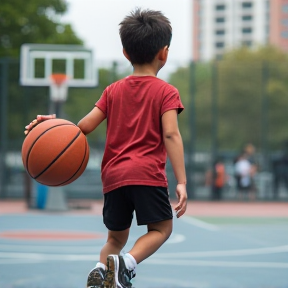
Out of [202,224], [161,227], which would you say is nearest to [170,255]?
[161,227]

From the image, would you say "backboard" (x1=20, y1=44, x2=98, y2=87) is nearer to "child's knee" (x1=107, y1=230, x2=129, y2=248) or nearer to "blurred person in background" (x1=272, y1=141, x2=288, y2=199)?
"blurred person in background" (x1=272, y1=141, x2=288, y2=199)

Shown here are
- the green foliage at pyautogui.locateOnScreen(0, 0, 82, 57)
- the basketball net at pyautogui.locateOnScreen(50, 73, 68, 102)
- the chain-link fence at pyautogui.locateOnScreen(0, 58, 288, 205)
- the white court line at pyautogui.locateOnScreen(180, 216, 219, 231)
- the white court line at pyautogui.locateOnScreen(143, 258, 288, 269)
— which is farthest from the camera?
the green foliage at pyautogui.locateOnScreen(0, 0, 82, 57)

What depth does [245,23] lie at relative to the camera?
149000 millimetres

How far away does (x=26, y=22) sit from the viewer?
32.4m

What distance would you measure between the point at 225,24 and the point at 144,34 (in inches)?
5839

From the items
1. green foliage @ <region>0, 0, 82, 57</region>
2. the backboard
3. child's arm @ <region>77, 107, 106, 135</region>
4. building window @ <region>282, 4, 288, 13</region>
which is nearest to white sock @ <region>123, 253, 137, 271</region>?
child's arm @ <region>77, 107, 106, 135</region>

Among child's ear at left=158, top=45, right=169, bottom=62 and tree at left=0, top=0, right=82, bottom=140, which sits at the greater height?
tree at left=0, top=0, right=82, bottom=140

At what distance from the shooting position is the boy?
4.71 metres

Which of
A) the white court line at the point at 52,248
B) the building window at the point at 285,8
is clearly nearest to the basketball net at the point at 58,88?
the white court line at the point at 52,248

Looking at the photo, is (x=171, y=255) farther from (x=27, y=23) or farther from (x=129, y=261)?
(x=27, y=23)

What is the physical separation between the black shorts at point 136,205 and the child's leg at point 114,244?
0.08 m

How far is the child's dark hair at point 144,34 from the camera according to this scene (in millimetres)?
4809

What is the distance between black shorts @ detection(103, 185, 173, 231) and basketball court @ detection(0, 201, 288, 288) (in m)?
1.34

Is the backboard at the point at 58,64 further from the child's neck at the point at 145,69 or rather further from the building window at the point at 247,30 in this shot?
the building window at the point at 247,30
